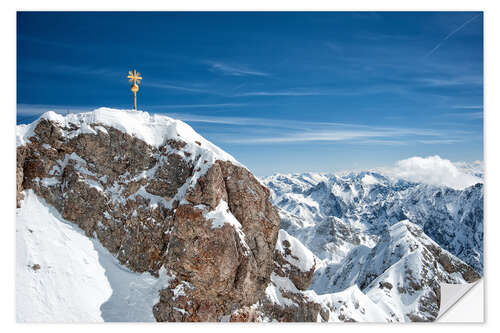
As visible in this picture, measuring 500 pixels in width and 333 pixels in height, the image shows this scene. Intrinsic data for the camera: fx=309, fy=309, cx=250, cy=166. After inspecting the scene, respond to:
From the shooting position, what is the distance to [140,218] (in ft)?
43.2

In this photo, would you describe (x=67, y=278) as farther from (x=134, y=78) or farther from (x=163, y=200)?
(x=134, y=78)

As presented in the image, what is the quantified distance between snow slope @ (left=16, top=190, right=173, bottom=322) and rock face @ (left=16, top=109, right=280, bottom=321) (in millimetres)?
438

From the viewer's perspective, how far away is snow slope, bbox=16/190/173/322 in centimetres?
1020

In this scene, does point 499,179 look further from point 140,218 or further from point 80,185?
point 80,185

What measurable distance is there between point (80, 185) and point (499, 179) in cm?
1582

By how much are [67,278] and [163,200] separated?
4405 mm

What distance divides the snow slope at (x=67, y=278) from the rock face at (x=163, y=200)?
44 centimetres

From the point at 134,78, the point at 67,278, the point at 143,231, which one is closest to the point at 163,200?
the point at 143,231

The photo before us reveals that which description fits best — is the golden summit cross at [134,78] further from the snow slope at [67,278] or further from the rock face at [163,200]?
the snow slope at [67,278]

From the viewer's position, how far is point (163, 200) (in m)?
13.3

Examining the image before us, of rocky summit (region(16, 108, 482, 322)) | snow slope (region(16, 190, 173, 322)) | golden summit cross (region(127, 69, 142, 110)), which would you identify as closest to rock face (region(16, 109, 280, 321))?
rocky summit (region(16, 108, 482, 322))

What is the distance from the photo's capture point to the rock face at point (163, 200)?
11664 mm

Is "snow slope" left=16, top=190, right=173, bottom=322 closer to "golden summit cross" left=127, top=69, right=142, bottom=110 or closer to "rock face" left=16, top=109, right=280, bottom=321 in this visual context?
"rock face" left=16, top=109, right=280, bottom=321
